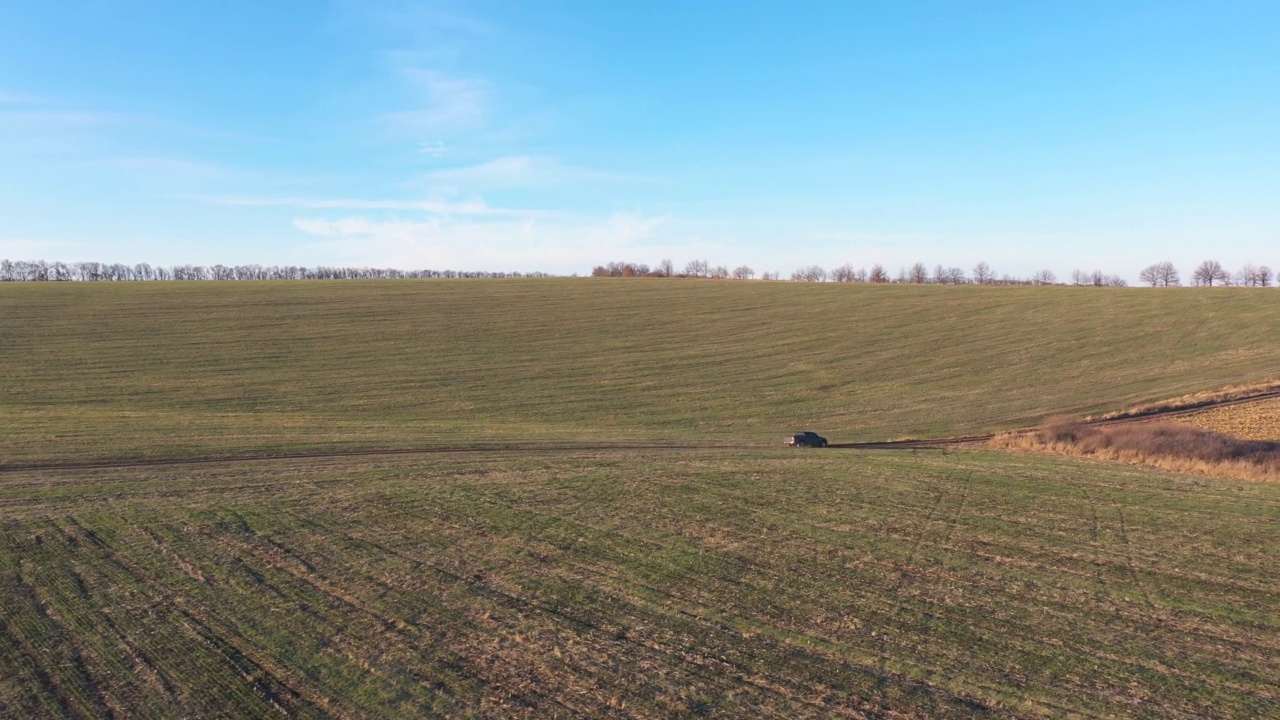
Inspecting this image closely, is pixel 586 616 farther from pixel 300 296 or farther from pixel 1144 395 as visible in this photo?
pixel 300 296

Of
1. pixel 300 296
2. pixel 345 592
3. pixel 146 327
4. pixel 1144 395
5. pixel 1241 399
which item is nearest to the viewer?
pixel 345 592

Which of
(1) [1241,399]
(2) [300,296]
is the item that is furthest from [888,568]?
(2) [300,296]

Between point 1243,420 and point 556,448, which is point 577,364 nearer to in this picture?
point 556,448

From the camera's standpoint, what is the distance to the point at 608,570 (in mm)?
13242

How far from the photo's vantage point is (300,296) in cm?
7675

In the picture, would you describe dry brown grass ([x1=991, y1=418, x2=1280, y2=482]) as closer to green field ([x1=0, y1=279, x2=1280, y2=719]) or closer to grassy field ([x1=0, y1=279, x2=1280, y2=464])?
green field ([x1=0, y1=279, x2=1280, y2=719])

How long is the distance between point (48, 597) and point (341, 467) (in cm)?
1020

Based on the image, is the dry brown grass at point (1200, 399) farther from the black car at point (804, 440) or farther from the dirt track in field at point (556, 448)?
the black car at point (804, 440)

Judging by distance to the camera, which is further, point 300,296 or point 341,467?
point 300,296

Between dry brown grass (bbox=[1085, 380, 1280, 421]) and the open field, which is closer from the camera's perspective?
the open field

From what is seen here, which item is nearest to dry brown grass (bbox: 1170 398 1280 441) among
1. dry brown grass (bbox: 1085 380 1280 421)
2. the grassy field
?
dry brown grass (bbox: 1085 380 1280 421)

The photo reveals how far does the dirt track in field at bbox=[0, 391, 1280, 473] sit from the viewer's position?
72.1ft

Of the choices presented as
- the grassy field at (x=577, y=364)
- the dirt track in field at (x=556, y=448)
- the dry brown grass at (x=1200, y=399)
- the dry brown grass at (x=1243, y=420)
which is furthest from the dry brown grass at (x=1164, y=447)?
the dry brown grass at (x=1200, y=399)

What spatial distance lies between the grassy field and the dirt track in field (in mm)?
1129
